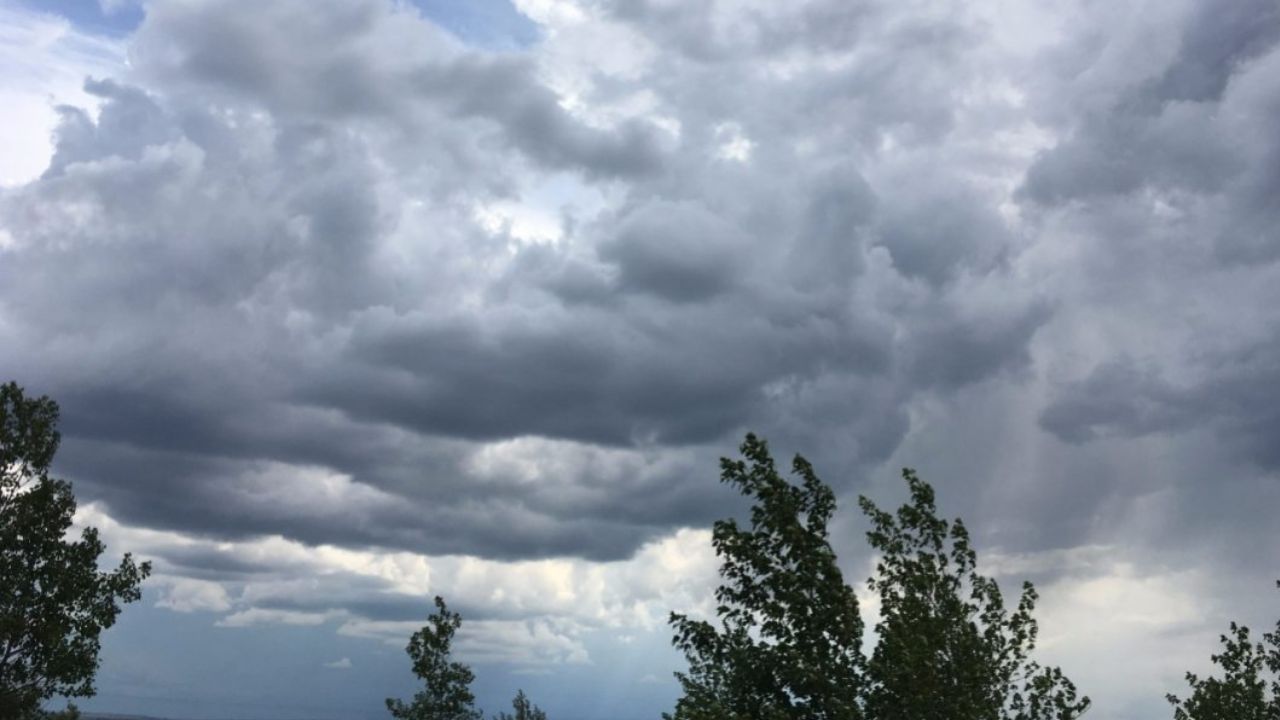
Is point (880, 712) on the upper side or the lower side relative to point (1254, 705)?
lower

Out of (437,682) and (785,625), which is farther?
(437,682)

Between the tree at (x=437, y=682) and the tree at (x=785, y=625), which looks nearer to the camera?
the tree at (x=785, y=625)

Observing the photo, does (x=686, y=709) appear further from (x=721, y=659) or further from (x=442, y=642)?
(x=442, y=642)

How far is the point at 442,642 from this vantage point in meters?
53.3

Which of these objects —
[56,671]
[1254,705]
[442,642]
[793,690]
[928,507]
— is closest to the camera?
[793,690]

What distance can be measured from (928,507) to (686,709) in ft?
35.6

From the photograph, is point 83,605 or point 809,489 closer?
point 809,489

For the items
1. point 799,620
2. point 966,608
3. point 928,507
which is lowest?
point 799,620

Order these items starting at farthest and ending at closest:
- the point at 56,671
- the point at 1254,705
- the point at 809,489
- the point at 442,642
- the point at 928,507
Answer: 1. the point at 442,642
2. the point at 1254,705
3. the point at 56,671
4. the point at 928,507
5. the point at 809,489

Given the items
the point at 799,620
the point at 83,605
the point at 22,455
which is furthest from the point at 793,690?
the point at 22,455

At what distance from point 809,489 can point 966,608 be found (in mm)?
9555

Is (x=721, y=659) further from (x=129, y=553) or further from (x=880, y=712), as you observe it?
(x=129, y=553)

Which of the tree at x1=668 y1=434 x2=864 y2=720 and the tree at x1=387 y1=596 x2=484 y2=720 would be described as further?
the tree at x1=387 y1=596 x2=484 y2=720

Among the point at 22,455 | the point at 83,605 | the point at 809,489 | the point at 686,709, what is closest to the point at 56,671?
the point at 83,605
